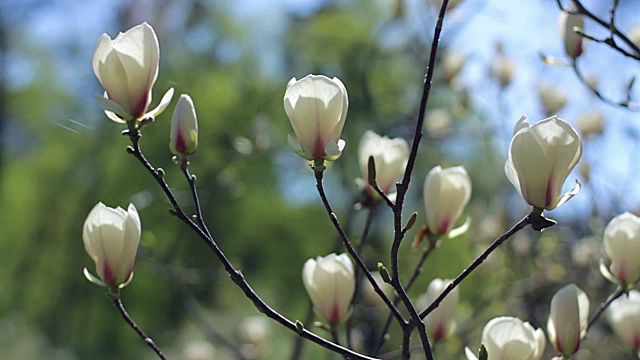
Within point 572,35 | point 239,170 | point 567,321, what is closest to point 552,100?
point 572,35

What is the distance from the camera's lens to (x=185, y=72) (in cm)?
404

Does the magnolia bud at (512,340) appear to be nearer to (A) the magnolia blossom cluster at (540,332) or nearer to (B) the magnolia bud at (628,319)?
(A) the magnolia blossom cluster at (540,332)

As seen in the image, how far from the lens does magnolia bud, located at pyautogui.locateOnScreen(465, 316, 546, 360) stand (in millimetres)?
573

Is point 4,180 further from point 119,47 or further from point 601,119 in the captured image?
point 119,47

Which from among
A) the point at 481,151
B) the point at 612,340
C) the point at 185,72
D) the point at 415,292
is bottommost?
the point at 612,340

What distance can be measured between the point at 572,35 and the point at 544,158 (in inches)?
16.1

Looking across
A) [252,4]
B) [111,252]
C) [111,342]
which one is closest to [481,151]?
[252,4]

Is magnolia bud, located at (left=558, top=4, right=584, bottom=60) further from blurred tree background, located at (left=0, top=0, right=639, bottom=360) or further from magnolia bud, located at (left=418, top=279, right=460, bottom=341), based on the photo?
blurred tree background, located at (left=0, top=0, right=639, bottom=360)

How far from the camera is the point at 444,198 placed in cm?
74

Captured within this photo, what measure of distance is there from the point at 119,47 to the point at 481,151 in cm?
310

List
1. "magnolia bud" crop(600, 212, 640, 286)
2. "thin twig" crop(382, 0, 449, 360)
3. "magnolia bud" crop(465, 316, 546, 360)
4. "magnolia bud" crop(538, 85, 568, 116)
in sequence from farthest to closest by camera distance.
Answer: "magnolia bud" crop(538, 85, 568, 116) < "magnolia bud" crop(600, 212, 640, 286) < "magnolia bud" crop(465, 316, 546, 360) < "thin twig" crop(382, 0, 449, 360)

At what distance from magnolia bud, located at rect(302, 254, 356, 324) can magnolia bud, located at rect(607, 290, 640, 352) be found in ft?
0.98

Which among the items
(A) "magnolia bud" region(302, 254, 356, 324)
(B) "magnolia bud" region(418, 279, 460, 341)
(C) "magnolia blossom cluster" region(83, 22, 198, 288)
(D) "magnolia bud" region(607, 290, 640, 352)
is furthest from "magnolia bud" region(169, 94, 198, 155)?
(D) "magnolia bud" region(607, 290, 640, 352)

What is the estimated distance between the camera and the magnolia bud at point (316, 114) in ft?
1.76
